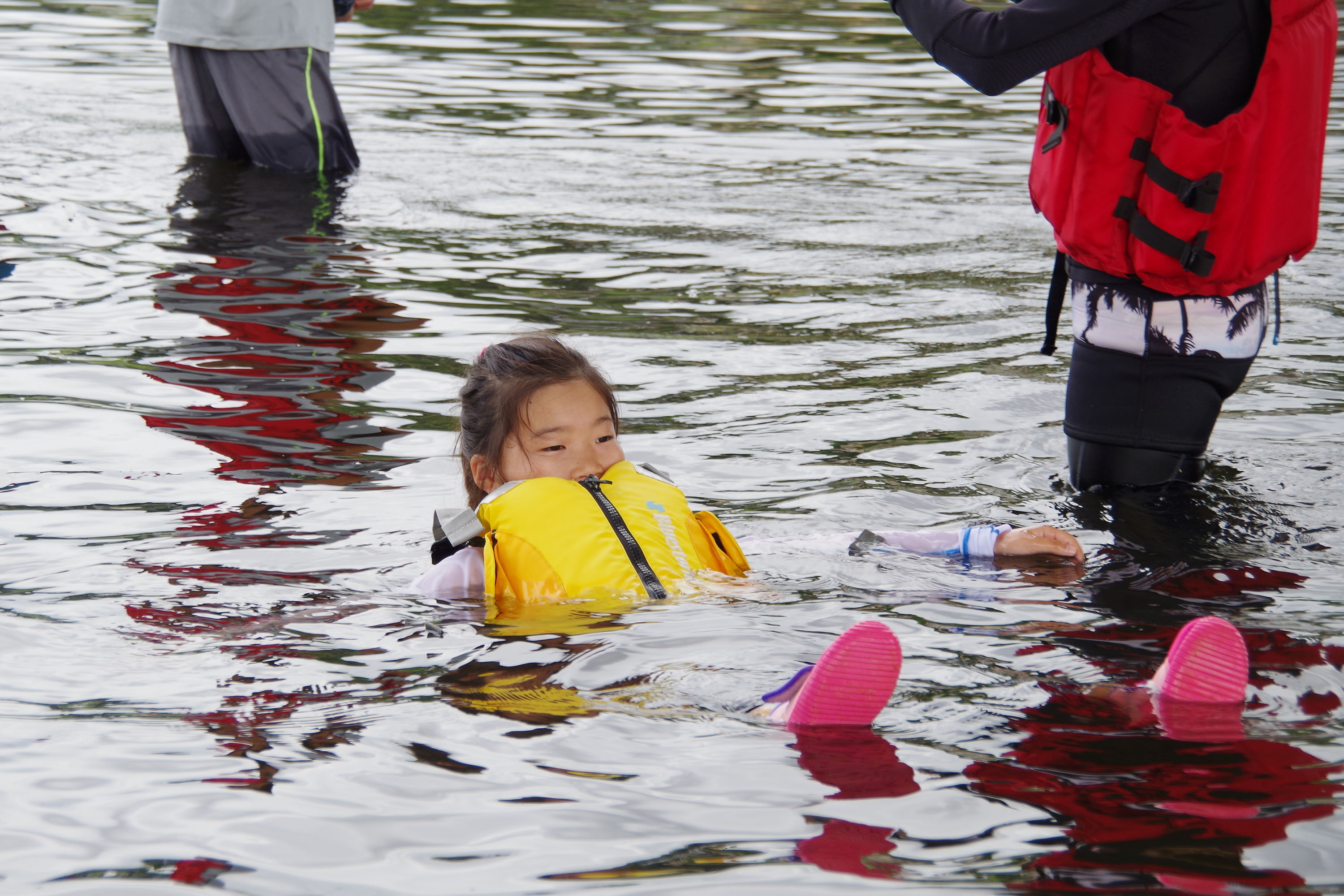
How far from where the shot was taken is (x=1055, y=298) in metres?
4.22

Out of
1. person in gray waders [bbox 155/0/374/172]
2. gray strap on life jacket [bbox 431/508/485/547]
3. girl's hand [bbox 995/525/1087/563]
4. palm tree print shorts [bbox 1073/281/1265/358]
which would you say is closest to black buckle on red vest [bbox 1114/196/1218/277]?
palm tree print shorts [bbox 1073/281/1265/358]

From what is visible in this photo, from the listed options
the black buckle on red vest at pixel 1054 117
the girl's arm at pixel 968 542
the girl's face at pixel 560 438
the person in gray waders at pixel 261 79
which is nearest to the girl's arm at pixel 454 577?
the girl's face at pixel 560 438

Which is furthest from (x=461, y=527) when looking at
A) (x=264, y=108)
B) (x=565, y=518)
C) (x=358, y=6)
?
(x=358, y=6)

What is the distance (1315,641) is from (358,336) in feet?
14.4

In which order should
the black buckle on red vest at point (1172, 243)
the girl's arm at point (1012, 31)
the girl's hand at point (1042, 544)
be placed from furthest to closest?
the girl's hand at point (1042, 544), the black buckle on red vest at point (1172, 243), the girl's arm at point (1012, 31)

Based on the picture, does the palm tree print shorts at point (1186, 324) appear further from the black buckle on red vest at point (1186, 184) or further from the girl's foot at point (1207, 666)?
the girl's foot at point (1207, 666)

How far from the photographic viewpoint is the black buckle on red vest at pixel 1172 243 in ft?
12.3

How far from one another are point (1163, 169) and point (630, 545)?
1662 millimetres

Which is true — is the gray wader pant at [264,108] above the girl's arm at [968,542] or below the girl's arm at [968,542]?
above

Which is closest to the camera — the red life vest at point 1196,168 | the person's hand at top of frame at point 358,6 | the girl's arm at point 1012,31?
the girl's arm at point 1012,31

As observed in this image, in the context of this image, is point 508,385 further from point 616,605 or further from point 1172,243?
point 1172,243

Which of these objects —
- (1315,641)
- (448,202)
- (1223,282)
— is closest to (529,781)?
(1315,641)

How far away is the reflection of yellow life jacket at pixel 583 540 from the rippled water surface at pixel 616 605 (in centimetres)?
12

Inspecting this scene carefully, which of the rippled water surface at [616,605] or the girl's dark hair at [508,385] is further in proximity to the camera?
the girl's dark hair at [508,385]
